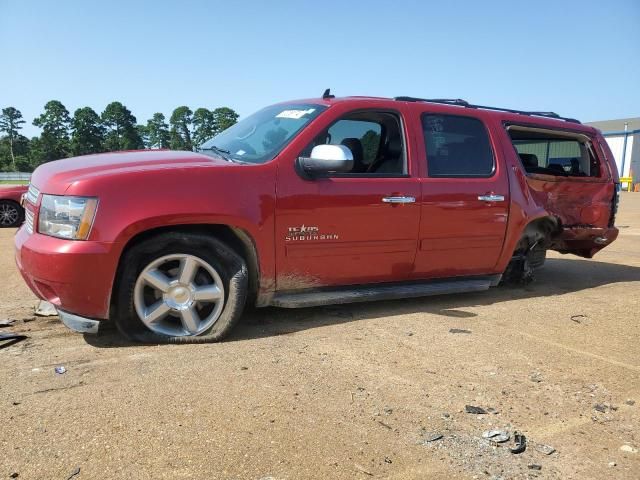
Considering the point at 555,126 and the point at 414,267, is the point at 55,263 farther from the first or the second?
the point at 555,126

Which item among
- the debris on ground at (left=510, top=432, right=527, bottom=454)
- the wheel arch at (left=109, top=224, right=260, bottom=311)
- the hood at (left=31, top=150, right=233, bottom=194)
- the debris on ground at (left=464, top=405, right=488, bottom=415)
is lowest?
the debris on ground at (left=464, top=405, right=488, bottom=415)

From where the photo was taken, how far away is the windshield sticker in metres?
4.26

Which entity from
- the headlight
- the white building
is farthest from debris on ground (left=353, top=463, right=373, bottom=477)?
the white building

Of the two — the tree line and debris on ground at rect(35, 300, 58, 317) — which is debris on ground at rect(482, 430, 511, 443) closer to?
debris on ground at rect(35, 300, 58, 317)

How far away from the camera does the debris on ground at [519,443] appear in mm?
2324

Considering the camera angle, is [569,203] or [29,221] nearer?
[29,221]

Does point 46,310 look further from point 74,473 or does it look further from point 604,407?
point 604,407

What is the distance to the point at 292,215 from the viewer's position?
3816 mm

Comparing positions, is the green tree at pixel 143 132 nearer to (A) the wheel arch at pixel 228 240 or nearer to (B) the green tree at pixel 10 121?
(B) the green tree at pixel 10 121

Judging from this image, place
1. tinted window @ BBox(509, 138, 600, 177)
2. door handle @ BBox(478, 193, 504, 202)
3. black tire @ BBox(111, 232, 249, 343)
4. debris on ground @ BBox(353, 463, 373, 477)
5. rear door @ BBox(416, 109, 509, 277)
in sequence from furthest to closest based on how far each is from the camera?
tinted window @ BBox(509, 138, 600, 177), door handle @ BBox(478, 193, 504, 202), rear door @ BBox(416, 109, 509, 277), black tire @ BBox(111, 232, 249, 343), debris on ground @ BBox(353, 463, 373, 477)

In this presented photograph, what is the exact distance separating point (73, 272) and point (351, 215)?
6.61 feet

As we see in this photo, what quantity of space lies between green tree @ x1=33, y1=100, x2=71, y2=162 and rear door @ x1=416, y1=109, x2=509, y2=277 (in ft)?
231

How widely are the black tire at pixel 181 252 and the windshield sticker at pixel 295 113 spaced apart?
4.39 ft

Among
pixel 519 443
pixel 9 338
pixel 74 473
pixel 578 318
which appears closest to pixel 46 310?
pixel 9 338
